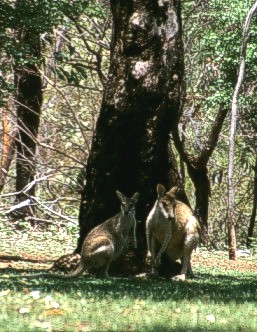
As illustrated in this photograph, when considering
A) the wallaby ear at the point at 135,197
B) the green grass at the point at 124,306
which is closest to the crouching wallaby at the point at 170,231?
the wallaby ear at the point at 135,197

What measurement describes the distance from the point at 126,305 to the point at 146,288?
7.16ft

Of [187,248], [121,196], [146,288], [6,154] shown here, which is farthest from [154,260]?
[6,154]

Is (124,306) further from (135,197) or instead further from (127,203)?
(135,197)

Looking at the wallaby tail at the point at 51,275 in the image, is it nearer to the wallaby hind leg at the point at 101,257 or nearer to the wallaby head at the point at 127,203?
the wallaby hind leg at the point at 101,257

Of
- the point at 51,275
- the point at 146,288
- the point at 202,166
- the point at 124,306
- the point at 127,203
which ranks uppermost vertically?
the point at 202,166

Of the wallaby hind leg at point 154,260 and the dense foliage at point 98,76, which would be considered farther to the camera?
the dense foliage at point 98,76

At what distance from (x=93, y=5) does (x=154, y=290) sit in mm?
12190

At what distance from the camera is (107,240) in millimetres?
13180

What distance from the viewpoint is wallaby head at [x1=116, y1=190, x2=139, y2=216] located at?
1319cm

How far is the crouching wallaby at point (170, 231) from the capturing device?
13594mm

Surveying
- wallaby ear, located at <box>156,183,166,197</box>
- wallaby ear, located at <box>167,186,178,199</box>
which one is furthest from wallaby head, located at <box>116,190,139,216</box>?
wallaby ear, located at <box>167,186,178,199</box>

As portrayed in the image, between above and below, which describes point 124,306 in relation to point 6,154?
below

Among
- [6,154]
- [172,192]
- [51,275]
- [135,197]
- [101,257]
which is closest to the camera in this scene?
[51,275]

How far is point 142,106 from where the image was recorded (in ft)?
44.3
